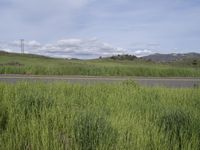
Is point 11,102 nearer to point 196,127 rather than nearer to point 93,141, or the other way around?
point 93,141

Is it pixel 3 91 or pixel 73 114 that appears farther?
pixel 3 91

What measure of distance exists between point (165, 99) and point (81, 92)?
2.75m

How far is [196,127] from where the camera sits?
679cm

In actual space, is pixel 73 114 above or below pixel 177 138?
above

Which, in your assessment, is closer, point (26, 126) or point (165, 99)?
point (26, 126)

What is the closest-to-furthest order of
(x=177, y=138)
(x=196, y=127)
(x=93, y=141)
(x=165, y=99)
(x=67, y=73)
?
(x=93, y=141)
(x=177, y=138)
(x=196, y=127)
(x=165, y=99)
(x=67, y=73)

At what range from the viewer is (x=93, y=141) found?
5508mm

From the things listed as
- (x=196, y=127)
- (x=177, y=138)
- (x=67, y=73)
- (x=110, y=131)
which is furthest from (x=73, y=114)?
(x=67, y=73)

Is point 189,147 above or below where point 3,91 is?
below

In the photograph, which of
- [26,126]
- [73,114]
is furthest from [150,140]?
[26,126]

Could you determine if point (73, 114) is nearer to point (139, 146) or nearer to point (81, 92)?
point (139, 146)

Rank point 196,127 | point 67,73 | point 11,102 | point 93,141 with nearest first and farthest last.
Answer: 1. point 93,141
2. point 196,127
3. point 11,102
4. point 67,73

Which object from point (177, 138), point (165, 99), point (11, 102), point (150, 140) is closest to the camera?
point (150, 140)

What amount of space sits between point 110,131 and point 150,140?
28.7 inches
